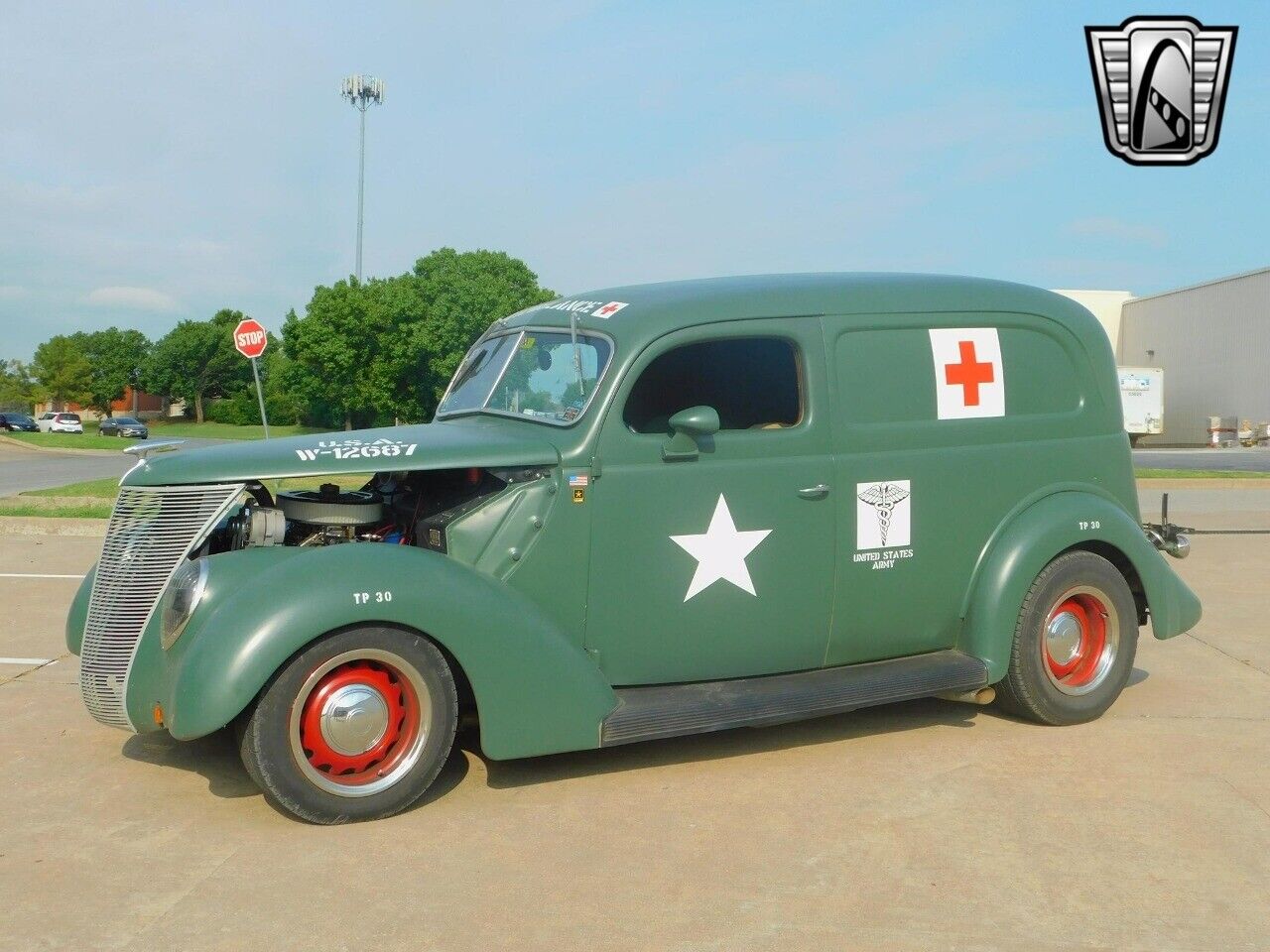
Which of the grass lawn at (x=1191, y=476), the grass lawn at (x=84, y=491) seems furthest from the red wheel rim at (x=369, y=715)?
the grass lawn at (x=1191, y=476)

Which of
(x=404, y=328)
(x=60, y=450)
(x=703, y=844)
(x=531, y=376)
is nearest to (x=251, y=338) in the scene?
(x=531, y=376)

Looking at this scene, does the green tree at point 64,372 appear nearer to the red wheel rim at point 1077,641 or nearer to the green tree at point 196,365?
the green tree at point 196,365

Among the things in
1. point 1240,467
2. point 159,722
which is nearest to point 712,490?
point 159,722

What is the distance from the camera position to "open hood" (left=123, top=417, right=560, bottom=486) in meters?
4.56

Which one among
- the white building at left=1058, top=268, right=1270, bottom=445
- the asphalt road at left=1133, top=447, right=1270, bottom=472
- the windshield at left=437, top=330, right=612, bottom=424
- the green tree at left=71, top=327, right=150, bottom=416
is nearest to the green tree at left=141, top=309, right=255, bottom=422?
the green tree at left=71, top=327, right=150, bottom=416

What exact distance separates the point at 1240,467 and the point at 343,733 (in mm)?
27899

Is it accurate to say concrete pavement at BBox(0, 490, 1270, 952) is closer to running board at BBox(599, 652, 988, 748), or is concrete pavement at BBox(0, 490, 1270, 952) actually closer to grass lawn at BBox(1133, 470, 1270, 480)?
running board at BBox(599, 652, 988, 748)

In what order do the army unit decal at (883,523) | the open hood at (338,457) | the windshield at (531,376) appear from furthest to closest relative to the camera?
the army unit decal at (883,523), the windshield at (531,376), the open hood at (338,457)

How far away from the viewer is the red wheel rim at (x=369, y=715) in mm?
4316

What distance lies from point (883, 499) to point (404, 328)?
185 feet

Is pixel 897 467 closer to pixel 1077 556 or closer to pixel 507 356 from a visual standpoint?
pixel 1077 556

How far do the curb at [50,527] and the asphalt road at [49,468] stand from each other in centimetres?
357

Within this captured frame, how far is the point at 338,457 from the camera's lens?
459 cm

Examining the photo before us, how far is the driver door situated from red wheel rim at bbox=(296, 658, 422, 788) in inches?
31.4
